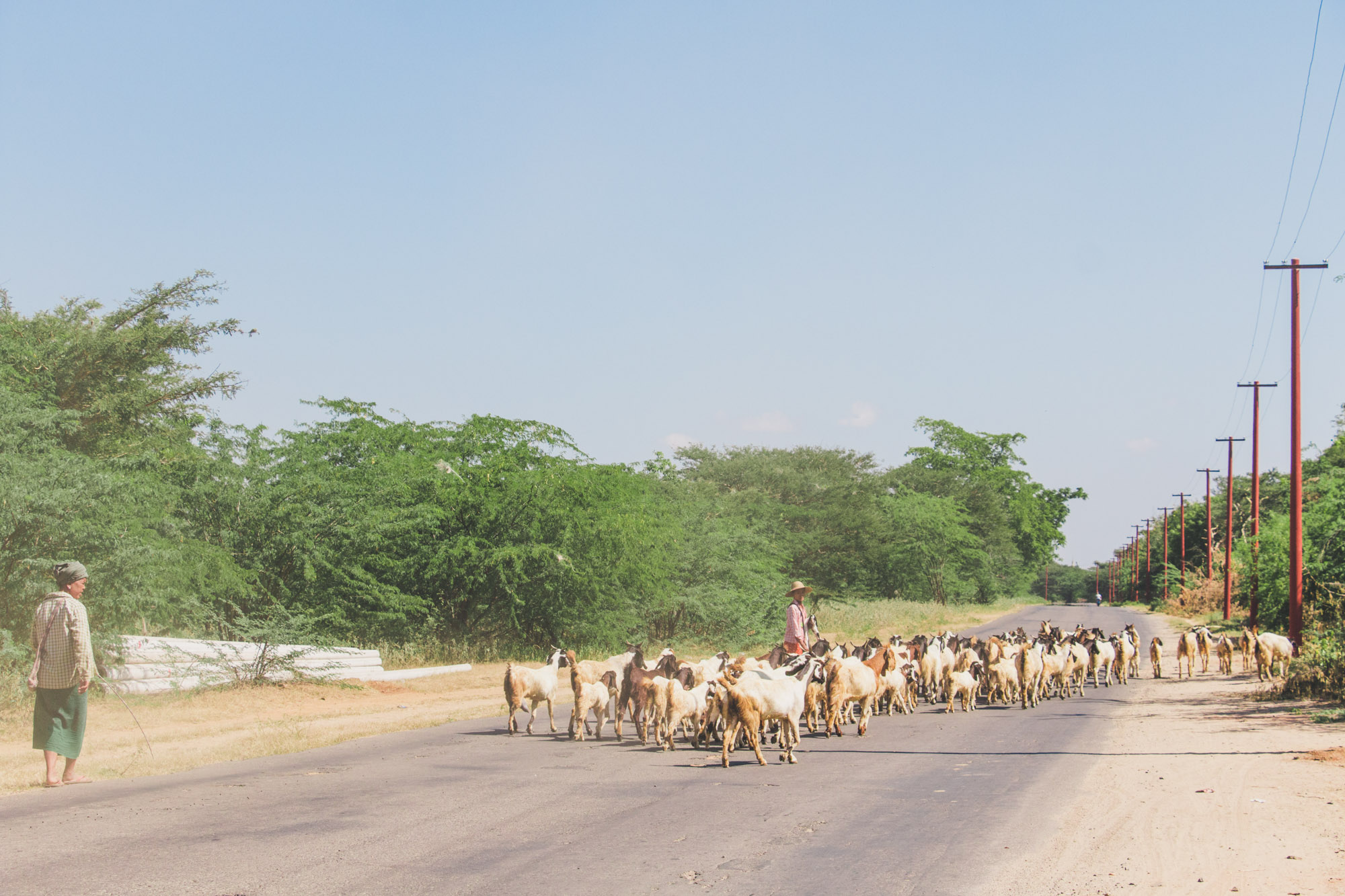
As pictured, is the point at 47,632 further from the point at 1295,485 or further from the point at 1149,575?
the point at 1149,575

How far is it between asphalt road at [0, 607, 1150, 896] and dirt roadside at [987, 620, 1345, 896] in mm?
315

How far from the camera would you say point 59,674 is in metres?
9.44

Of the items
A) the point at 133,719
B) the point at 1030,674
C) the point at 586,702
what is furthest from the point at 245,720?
the point at 1030,674

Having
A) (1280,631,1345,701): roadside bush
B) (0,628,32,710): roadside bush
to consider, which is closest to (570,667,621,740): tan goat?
(0,628,32,710): roadside bush

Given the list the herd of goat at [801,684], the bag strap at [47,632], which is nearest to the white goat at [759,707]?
the herd of goat at [801,684]

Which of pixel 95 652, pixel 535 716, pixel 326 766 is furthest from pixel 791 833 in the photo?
pixel 95 652

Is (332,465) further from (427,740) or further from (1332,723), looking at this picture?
(1332,723)

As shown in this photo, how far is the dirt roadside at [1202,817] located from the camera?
633 centimetres

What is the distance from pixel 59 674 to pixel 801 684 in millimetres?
7374

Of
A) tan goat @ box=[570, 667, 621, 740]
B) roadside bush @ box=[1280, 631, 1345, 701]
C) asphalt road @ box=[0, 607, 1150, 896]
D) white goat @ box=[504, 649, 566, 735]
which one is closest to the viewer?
asphalt road @ box=[0, 607, 1150, 896]

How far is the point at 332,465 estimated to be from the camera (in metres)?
24.8

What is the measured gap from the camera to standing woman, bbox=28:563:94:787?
9383mm

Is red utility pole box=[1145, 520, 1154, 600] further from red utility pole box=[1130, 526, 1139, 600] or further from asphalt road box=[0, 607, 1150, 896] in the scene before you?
asphalt road box=[0, 607, 1150, 896]

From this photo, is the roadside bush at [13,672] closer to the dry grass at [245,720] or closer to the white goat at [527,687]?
the dry grass at [245,720]
